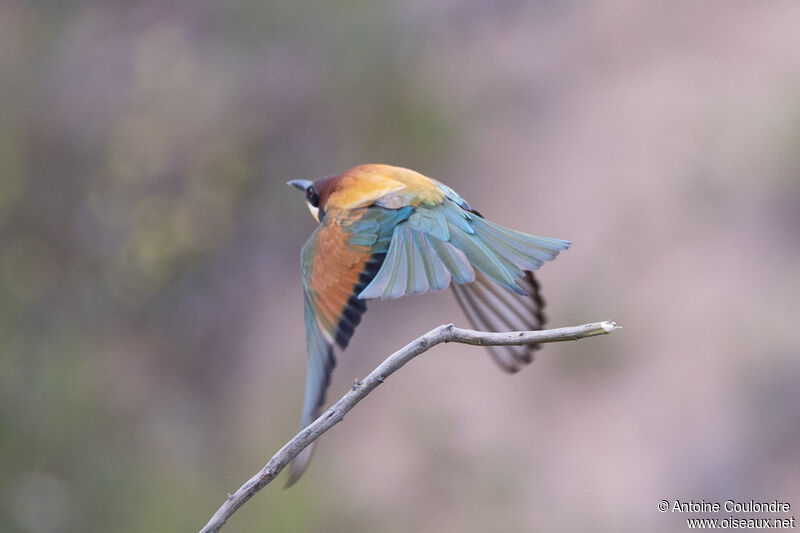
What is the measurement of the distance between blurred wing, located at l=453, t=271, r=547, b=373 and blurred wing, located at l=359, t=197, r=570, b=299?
0.17 feet

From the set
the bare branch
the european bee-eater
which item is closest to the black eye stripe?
the european bee-eater

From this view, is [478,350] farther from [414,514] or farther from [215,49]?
[215,49]

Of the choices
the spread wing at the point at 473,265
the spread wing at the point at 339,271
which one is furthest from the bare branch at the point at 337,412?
the spread wing at the point at 339,271

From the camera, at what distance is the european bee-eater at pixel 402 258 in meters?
1.67

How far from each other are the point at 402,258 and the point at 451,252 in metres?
0.10

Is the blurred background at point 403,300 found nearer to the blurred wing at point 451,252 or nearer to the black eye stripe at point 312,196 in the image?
the black eye stripe at point 312,196

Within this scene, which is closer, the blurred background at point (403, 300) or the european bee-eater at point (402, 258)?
A: the european bee-eater at point (402, 258)

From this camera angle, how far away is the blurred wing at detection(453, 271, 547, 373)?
71.9 inches

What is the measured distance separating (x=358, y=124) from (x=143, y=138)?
3.57 feet

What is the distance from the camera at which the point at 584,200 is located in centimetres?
401

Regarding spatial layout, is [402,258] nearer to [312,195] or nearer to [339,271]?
[339,271]

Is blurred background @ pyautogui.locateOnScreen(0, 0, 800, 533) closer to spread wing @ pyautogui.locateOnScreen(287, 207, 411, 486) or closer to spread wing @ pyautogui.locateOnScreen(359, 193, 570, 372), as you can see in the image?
spread wing @ pyautogui.locateOnScreen(359, 193, 570, 372)

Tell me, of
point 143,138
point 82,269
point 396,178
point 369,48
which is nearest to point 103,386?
point 82,269

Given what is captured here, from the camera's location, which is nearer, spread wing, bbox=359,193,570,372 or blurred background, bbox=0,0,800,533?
spread wing, bbox=359,193,570,372
